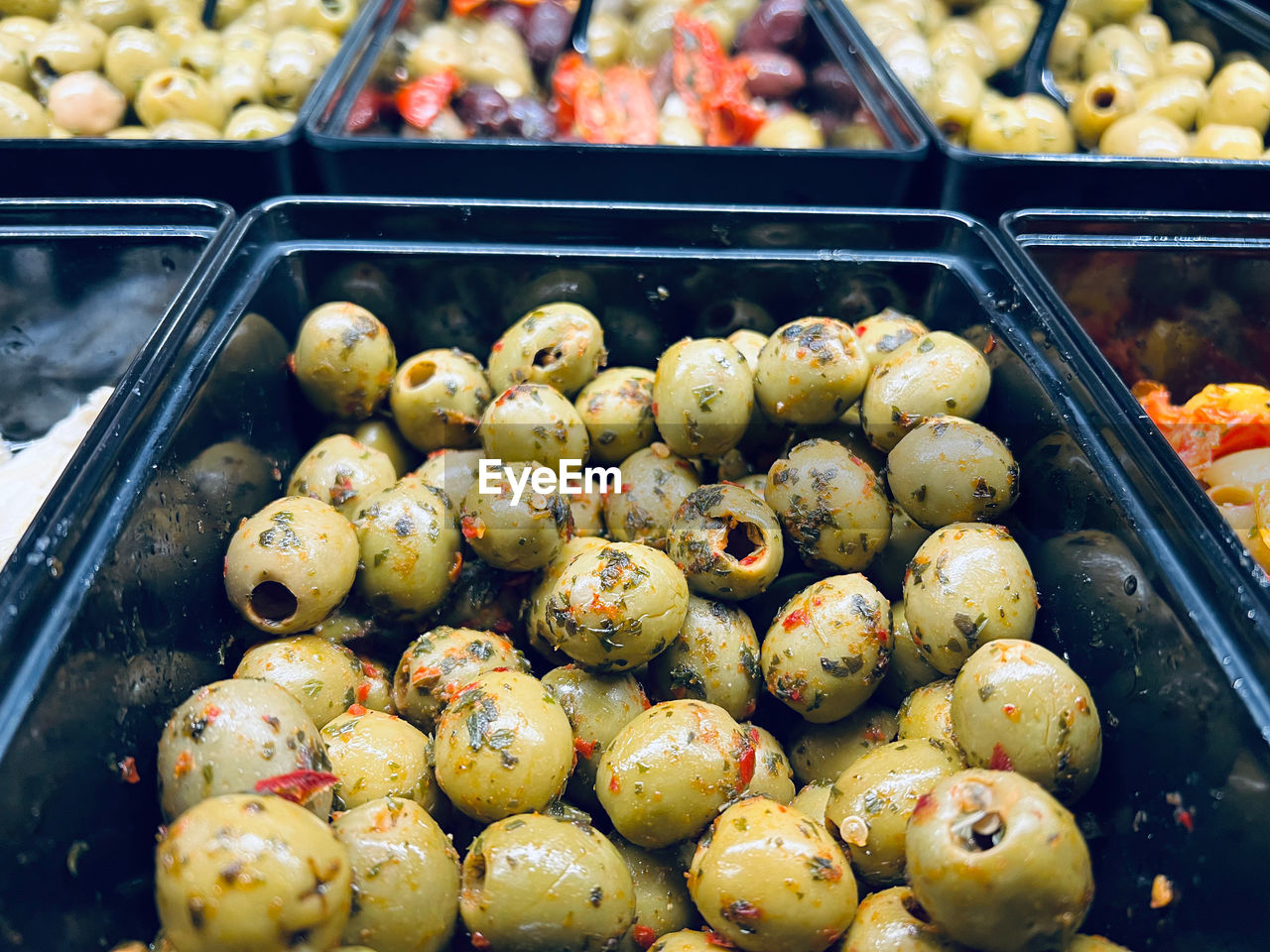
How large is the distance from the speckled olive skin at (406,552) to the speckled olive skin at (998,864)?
671mm

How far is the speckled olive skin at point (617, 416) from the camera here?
4.45 ft

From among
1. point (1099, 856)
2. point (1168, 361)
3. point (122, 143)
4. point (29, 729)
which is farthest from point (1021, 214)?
point (122, 143)

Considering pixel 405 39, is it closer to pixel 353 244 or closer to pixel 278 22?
pixel 278 22

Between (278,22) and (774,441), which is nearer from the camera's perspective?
(774,441)

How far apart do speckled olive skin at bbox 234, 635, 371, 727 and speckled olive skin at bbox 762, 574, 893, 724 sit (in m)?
0.53

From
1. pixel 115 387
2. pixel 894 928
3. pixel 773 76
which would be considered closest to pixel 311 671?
pixel 115 387

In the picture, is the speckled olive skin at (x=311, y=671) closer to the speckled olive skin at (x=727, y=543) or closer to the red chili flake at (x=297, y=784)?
the red chili flake at (x=297, y=784)

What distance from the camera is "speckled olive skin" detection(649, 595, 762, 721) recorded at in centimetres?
111

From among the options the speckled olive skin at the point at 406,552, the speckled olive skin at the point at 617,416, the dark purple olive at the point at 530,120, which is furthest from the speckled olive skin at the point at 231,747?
the dark purple olive at the point at 530,120

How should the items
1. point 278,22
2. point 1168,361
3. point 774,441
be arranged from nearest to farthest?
point 774,441
point 1168,361
point 278,22

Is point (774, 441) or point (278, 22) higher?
point (278, 22)

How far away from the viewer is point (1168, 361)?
1763 millimetres

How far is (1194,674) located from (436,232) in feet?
4.16

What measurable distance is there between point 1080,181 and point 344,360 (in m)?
1.52
